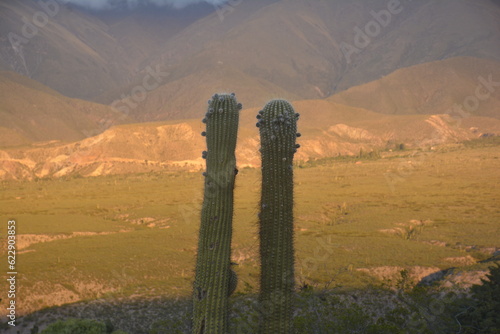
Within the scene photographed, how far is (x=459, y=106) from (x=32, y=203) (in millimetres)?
134104

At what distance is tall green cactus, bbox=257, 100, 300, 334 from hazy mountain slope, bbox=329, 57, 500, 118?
474ft

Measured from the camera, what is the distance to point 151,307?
51.3 ft

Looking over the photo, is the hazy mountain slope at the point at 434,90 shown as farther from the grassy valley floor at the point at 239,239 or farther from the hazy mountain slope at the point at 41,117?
the grassy valley floor at the point at 239,239

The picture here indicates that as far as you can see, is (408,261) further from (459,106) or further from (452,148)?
(459,106)

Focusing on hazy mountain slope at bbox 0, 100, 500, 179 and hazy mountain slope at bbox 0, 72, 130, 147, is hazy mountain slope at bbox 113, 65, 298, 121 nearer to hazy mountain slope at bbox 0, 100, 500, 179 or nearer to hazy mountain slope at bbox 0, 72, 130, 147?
hazy mountain slope at bbox 0, 72, 130, 147

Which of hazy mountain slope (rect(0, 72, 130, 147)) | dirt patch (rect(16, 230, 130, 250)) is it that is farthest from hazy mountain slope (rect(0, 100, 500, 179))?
hazy mountain slope (rect(0, 72, 130, 147))

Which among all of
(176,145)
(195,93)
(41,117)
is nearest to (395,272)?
(176,145)

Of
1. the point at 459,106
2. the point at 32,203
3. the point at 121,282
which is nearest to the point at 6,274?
the point at 121,282

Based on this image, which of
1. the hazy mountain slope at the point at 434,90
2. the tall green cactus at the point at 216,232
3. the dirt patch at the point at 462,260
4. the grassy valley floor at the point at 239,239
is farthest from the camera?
A: the hazy mountain slope at the point at 434,90

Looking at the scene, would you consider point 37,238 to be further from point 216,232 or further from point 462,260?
point 462,260

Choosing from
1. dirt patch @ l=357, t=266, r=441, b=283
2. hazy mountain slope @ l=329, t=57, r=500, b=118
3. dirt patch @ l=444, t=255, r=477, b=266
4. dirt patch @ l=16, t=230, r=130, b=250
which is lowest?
dirt patch @ l=357, t=266, r=441, b=283

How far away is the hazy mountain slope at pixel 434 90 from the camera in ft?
478

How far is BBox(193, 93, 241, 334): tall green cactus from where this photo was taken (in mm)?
7805

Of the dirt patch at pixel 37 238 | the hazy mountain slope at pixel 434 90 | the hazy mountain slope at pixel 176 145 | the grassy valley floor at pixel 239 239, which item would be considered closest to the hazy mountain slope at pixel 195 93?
the hazy mountain slope at pixel 434 90
